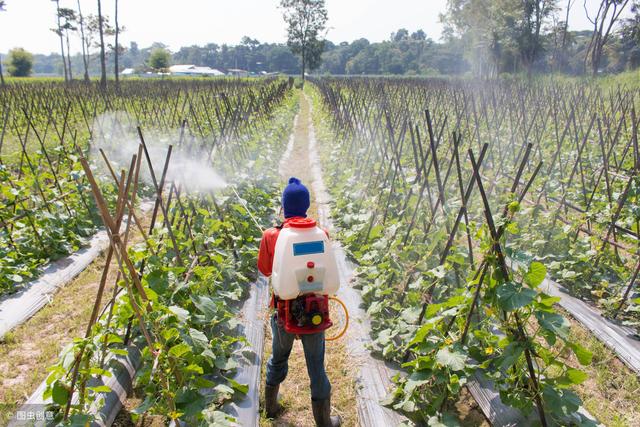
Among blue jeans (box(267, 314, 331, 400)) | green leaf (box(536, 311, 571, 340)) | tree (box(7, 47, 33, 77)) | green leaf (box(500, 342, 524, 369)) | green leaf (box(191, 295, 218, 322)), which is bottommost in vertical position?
blue jeans (box(267, 314, 331, 400))

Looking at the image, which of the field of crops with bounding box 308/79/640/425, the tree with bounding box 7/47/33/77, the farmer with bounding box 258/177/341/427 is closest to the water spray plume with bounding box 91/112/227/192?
the field of crops with bounding box 308/79/640/425

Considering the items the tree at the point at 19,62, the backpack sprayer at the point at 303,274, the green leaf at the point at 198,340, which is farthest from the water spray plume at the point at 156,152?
the tree at the point at 19,62

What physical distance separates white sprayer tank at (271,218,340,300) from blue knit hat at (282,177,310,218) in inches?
9.7

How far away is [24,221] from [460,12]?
52.7 metres

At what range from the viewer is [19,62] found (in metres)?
62.0

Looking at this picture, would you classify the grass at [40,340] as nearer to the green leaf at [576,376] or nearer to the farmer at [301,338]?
the farmer at [301,338]

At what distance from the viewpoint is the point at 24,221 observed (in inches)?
203

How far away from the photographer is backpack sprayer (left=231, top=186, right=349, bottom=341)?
7.59 ft

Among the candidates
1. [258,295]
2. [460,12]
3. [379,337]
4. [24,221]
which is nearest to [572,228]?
[379,337]

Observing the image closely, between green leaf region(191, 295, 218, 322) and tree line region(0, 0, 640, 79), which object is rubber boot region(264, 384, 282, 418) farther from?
tree line region(0, 0, 640, 79)

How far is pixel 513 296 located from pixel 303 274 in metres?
1.03

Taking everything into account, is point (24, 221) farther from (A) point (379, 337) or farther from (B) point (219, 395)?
(A) point (379, 337)

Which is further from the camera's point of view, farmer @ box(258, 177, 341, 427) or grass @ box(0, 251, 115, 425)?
grass @ box(0, 251, 115, 425)

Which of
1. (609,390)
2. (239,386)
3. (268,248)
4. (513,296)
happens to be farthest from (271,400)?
(609,390)
